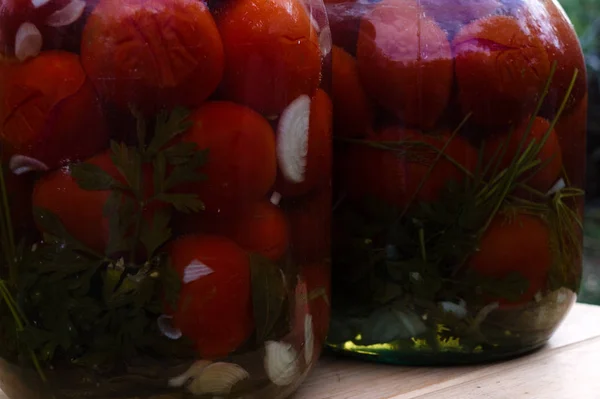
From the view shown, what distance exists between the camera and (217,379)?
46 cm

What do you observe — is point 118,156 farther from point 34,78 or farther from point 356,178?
point 356,178

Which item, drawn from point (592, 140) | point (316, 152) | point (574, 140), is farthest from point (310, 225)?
point (592, 140)

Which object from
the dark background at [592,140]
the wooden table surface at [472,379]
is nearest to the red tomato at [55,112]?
the wooden table surface at [472,379]

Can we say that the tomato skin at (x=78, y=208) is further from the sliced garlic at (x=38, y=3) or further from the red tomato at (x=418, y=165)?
the red tomato at (x=418, y=165)

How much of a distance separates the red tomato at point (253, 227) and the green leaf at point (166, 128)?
42 mm

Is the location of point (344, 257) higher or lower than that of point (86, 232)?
lower

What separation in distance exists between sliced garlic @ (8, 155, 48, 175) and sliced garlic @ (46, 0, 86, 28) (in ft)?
0.26

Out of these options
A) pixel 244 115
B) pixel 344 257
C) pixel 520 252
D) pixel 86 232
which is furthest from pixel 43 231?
pixel 520 252

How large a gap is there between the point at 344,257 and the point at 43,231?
240mm

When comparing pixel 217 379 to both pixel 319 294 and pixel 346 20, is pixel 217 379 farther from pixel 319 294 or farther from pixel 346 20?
pixel 346 20

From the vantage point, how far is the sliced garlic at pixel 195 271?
1.46ft

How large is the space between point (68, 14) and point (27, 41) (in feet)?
0.12

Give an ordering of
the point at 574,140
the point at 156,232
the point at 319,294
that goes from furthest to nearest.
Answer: the point at 574,140, the point at 319,294, the point at 156,232

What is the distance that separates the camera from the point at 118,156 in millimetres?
440
